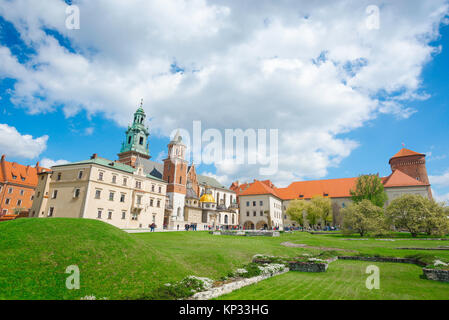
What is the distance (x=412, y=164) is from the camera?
254 feet

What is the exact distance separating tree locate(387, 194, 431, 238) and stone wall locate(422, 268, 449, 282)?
38.2 m

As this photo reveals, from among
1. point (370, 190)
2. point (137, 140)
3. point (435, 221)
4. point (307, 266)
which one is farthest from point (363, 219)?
point (137, 140)

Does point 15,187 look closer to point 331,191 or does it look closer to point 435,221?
point 331,191

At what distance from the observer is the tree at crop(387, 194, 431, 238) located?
41625mm

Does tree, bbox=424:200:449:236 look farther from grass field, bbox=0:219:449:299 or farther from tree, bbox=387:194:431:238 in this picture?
grass field, bbox=0:219:449:299

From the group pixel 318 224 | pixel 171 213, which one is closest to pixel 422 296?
pixel 171 213

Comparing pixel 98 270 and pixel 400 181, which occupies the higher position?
pixel 400 181

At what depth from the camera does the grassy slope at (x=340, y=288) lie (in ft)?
27.8

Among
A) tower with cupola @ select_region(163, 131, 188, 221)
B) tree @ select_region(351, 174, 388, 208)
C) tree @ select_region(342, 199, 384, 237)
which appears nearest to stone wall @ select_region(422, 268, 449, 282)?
tree @ select_region(342, 199, 384, 237)

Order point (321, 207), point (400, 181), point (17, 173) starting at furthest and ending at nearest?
point (400, 181) < point (321, 207) < point (17, 173)

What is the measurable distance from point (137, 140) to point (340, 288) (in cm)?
7719

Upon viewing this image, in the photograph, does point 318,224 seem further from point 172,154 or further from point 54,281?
point 54,281

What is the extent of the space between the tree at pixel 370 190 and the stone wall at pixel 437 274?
174 feet
